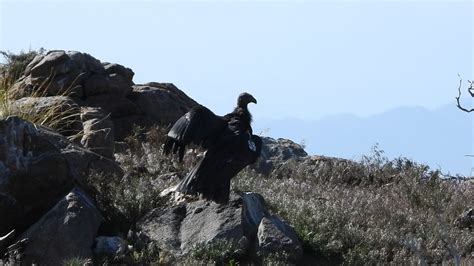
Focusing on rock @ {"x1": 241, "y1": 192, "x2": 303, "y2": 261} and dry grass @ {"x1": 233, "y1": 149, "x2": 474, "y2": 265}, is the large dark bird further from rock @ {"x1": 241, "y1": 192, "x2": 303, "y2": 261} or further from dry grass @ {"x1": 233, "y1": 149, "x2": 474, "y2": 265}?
dry grass @ {"x1": 233, "y1": 149, "x2": 474, "y2": 265}

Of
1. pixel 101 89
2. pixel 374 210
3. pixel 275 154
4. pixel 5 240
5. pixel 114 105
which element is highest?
pixel 101 89

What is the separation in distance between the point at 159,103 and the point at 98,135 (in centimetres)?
380

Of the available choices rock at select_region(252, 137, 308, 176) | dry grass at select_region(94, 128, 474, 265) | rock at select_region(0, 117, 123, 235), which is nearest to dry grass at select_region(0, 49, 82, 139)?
rock at select_region(0, 117, 123, 235)

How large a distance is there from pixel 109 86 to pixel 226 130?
699 centimetres

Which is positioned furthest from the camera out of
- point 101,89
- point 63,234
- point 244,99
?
point 101,89

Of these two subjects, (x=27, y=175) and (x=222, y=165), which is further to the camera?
(x=222, y=165)

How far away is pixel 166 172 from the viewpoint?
41.8ft

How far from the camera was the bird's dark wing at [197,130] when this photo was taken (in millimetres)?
9977

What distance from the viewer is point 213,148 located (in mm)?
10156

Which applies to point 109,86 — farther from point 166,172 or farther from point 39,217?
point 39,217

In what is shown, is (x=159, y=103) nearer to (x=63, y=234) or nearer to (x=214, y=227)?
(x=214, y=227)

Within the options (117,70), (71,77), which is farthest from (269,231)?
(117,70)

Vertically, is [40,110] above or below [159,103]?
below

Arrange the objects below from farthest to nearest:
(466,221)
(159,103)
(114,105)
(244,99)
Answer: (159,103), (114,105), (466,221), (244,99)
